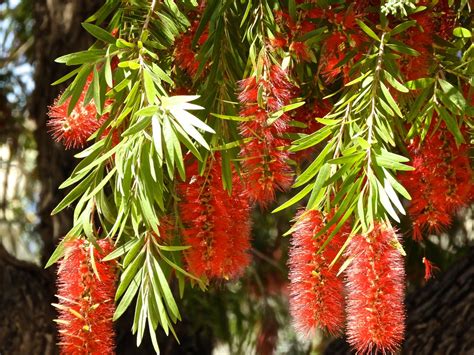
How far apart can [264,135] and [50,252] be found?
1.37 m

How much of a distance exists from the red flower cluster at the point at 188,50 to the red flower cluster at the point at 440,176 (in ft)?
1.16

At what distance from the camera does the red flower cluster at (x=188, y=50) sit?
53.2 inches

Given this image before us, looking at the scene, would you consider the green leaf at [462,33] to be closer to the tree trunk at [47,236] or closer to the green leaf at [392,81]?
the green leaf at [392,81]

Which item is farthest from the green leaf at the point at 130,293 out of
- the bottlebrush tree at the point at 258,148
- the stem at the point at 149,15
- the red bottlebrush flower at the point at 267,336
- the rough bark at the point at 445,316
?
the red bottlebrush flower at the point at 267,336

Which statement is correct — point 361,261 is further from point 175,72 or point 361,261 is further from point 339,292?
point 175,72

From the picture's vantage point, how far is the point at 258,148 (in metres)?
1.16

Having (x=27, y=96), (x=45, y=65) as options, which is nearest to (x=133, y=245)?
(x=45, y=65)

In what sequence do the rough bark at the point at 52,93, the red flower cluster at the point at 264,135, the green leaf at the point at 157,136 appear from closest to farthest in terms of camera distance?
the green leaf at the point at 157,136
the red flower cluster at the point at 264,135
the rough bark at the point at 52,93

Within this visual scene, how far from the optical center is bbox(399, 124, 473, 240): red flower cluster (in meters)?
1.29

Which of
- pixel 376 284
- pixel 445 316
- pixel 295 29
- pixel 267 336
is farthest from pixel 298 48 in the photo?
pixel 267 336

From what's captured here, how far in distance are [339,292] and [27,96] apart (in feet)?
6.89

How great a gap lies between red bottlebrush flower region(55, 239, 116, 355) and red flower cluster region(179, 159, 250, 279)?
0.13 meters

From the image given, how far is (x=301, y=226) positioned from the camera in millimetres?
1192

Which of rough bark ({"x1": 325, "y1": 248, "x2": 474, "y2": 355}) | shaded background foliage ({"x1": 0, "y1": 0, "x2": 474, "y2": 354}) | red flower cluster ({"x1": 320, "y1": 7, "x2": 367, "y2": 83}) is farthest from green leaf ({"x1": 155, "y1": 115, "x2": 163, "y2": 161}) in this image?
rough bark ({"x1": 325, "y1": 248, "x2": 474, "y2": 355})
